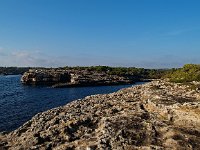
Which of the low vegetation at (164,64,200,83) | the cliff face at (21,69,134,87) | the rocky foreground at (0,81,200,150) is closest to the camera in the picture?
the rocky foreground at (0,81,200,150)

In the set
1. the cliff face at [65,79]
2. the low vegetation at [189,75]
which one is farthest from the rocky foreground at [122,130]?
the cliff face at [65,79]

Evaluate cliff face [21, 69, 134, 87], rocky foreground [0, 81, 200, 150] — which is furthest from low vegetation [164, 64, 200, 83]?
cliff face [21, 69, 134, 87]

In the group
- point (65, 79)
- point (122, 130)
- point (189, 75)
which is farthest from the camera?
point (65, 79)

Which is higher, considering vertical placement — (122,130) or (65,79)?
(122,130)

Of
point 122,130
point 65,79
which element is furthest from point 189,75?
point 65,79

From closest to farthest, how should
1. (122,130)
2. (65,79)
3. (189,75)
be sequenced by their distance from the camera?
(122,130) → (189,75) → (65,79)

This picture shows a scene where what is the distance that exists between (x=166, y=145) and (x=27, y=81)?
14516cm

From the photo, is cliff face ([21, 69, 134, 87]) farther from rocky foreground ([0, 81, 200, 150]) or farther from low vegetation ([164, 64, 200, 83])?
rocky foreground ([0, 81, 200, 150])

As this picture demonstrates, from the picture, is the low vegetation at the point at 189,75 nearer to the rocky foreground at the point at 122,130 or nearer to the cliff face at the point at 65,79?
the rocky foreground at the point at 122,130

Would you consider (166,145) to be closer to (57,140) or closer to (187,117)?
(187,117)

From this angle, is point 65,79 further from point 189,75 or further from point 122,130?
point 122,130

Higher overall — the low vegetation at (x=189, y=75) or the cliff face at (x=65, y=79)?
the low vegetation at (x=189, y=75)

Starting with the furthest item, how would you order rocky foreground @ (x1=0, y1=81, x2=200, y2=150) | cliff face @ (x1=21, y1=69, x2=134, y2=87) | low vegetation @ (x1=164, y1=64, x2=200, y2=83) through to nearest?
cliff face @ (x1=21, y1=69, x2=134, y2=87), low vegetation @ (x1=164, y1=64, x2=200, y2=83), rocky foreground @ (x1=0, y1=81, x2=200, y2=150)

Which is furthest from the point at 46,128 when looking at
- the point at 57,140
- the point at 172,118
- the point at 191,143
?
the point at 191,143
